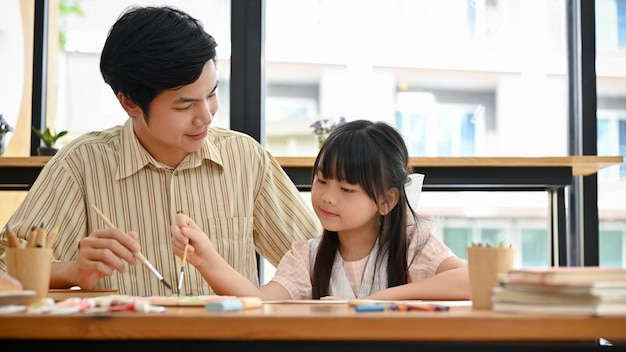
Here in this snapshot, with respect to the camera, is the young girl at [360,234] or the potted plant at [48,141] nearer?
the young girl at [360,234]

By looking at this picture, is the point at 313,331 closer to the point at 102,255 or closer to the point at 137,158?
the point at 102,255

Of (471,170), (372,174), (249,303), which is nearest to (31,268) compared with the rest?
(249,303)

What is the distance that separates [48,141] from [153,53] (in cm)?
113

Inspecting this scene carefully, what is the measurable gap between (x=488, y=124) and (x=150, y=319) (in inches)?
97.5

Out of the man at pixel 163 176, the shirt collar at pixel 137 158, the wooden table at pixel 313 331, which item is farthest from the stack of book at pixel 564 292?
the shirt collar at pixel 137 158

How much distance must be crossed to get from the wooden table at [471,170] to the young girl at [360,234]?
0.69m

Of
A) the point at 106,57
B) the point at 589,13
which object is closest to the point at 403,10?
the point at 589,13

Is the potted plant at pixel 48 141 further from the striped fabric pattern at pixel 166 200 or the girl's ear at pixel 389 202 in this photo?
the girl's ear at pixel 389 202

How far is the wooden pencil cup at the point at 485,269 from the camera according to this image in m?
1.25

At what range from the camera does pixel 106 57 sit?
7.66 ft

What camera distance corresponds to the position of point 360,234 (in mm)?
2201

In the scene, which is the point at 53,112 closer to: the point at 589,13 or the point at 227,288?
the point at 227,288

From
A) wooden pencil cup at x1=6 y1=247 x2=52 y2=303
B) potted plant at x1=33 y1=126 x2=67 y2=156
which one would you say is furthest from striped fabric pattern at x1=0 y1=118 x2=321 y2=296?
wooden pencil cup at x1=6 y1=247 x2=52 y2=303

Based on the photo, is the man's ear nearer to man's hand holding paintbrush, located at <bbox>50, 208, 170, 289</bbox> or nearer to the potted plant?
man's hand holding paintbrush, located at <bbox>50, 208, 170, 289</bbox>
